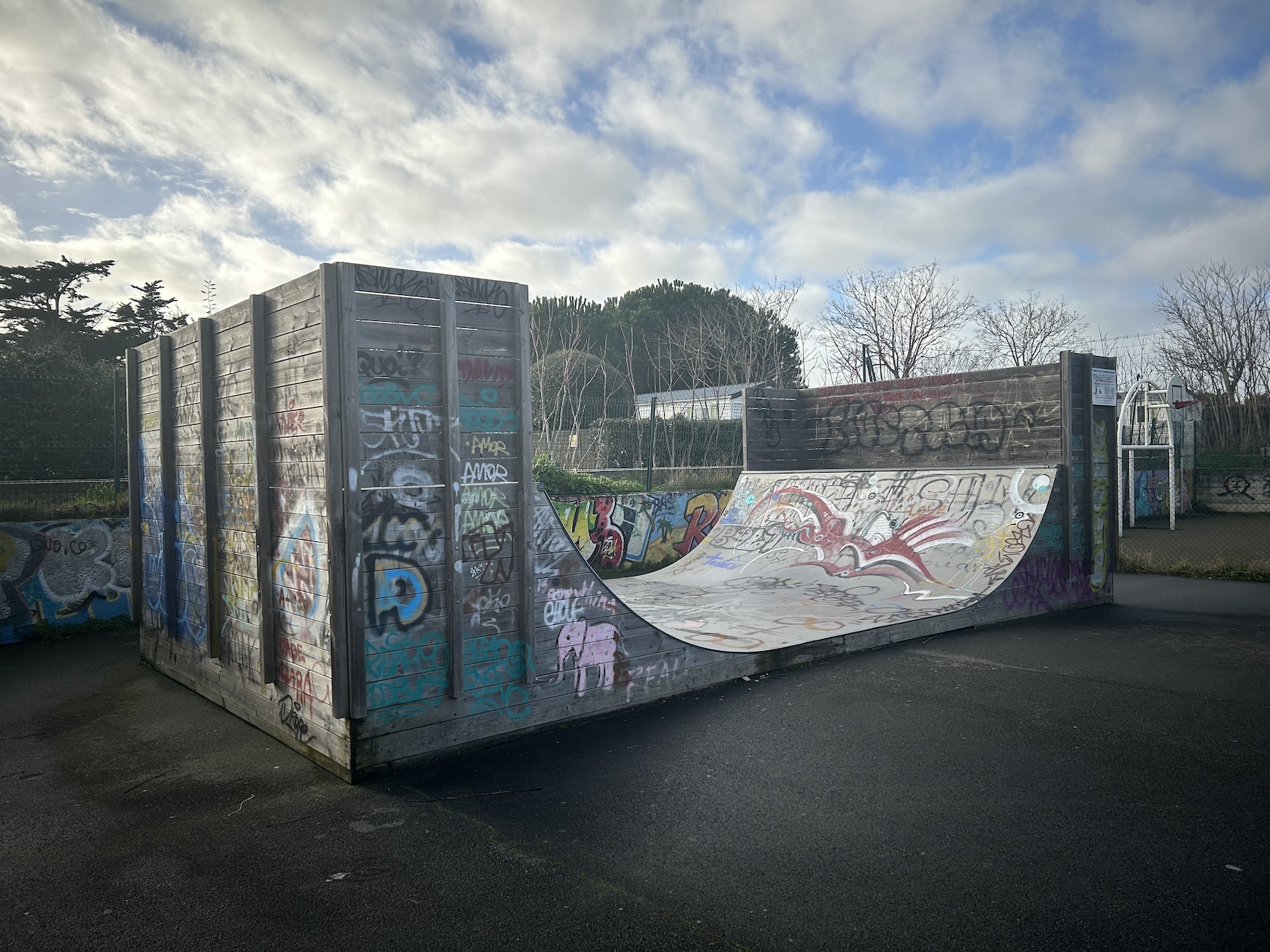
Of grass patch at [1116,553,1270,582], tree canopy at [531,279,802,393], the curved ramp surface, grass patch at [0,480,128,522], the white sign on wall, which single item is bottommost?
grass patch at [1116,553,1270,582]

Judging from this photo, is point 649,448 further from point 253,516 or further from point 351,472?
point 351,472

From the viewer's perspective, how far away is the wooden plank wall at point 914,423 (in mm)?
10688

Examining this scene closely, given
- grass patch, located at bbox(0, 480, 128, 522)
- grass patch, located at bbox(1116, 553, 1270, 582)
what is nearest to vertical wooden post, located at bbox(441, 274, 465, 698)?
grass patch, located at bbox(0, 480, 128, 522)

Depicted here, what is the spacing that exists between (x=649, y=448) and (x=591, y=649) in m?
8.87

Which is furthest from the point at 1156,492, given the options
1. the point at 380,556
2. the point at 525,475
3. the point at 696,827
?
the point at 380,556

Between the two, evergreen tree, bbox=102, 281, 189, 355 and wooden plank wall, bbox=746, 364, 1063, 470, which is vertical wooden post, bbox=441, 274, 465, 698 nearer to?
wooden plank wall, bbox=746, 364, 1063, 470

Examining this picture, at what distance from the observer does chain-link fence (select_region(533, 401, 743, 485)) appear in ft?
48.3

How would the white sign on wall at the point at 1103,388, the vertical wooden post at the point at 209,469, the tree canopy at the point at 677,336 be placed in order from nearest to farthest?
the vertical wooden post at the point at 209,469
the white sign on wall at the point at 1103,388
the tree canopy at the point at 677,336

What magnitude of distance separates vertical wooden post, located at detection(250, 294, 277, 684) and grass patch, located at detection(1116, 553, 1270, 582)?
41.9 feet

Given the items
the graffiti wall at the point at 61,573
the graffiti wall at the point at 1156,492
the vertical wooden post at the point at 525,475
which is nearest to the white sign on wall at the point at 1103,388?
the vertical wooden post at the point at 525,475

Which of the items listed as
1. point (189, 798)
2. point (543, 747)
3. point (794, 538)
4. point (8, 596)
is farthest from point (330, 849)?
point (794, 538)

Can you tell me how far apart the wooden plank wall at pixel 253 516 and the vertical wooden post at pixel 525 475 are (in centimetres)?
117

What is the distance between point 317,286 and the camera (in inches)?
177

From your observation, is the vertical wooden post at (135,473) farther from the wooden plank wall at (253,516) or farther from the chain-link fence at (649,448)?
the chain-link fence at (649,448)
